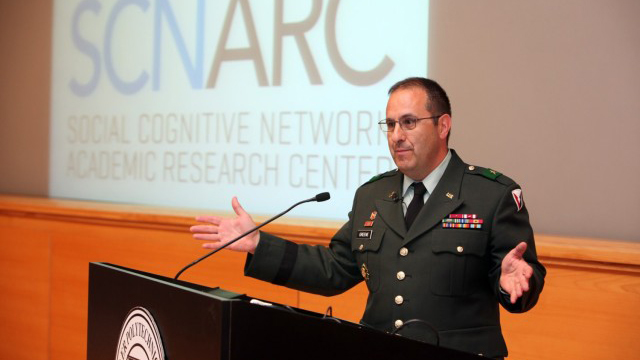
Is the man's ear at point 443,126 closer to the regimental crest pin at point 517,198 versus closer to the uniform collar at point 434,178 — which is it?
the uniform collar at point 434,178

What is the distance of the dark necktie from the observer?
1986 millimetres

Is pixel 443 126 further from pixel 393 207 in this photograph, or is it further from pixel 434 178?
pixel 393 207

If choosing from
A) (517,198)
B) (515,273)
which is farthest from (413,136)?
(515,273)

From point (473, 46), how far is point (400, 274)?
146 centimetres

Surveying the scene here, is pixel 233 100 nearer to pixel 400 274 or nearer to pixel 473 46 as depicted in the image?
pixel 473 46

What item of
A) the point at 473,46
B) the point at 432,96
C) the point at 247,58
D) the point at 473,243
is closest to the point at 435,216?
the point at 473,243

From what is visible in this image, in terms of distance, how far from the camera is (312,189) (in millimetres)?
3441

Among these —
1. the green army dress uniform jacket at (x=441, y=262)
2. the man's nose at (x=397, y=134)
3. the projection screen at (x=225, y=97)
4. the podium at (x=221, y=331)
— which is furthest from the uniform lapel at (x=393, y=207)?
the projection screen at (x=225, y=97)

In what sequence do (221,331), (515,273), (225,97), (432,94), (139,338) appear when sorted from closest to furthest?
(221,331), (139,338), (515,273), (432,94), (225,97)

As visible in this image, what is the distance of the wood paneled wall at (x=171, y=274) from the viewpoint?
248 centimetres

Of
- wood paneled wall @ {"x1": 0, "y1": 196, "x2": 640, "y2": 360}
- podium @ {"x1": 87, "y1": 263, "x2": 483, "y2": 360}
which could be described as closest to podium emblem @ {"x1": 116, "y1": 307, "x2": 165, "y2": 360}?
podium @ {"x1": 87, "y1": 263, "x2": 483, "y2": 360}

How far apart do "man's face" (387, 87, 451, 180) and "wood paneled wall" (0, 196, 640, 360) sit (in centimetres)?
83

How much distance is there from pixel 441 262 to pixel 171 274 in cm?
195

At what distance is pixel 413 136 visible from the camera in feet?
6.41
